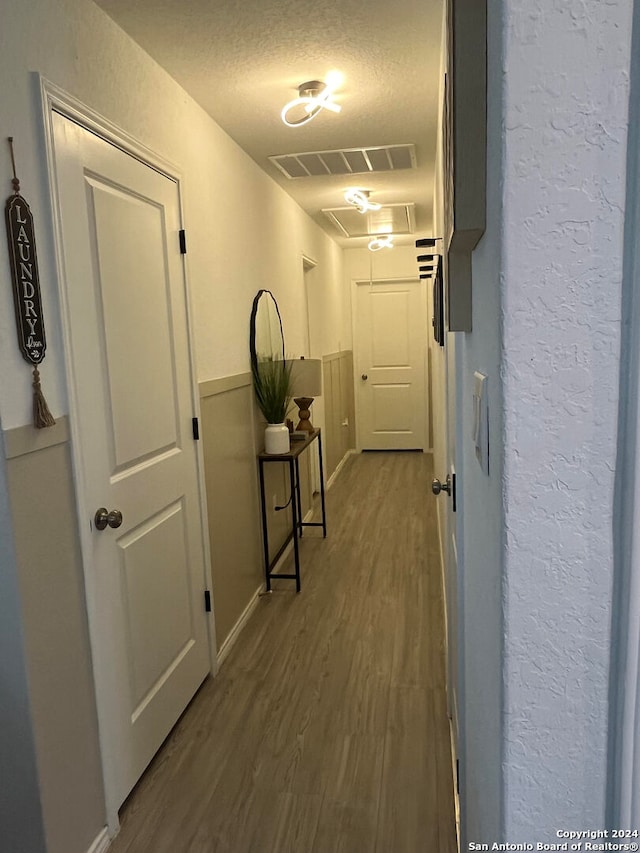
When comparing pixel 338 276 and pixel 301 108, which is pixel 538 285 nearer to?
pixel 301 108

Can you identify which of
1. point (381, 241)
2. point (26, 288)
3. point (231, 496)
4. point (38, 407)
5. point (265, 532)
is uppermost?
point (381, 241)

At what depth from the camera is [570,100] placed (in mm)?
505

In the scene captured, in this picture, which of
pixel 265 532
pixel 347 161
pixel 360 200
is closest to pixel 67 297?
pixel 265 532

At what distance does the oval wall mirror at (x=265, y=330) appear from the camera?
3.42 meters

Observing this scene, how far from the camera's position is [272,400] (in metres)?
3.52

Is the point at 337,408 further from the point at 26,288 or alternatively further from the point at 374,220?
the point at 26,288

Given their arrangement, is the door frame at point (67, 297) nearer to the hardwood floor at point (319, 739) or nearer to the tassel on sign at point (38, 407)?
the tassel on sign at point (38, 407)

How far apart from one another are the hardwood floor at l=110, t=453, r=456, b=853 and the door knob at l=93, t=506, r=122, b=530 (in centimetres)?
88

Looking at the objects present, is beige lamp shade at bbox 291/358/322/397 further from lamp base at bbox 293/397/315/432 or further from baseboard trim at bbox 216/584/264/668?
baseboard trim at bbox 216/584/264/668

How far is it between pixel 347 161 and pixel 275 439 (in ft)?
5.27

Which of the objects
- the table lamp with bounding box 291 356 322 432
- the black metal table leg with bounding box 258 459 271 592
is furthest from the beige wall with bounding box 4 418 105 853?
the table lamp with bounding box 291 356 322 432

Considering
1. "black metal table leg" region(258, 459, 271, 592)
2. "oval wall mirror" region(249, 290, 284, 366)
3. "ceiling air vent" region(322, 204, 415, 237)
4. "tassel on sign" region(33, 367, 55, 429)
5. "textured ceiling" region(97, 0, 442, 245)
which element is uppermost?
"textured ceiling" region(97, 0, 442, 245)

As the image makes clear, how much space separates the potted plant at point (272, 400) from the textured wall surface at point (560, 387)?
116 inches

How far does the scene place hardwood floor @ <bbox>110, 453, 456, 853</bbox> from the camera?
1818mm
